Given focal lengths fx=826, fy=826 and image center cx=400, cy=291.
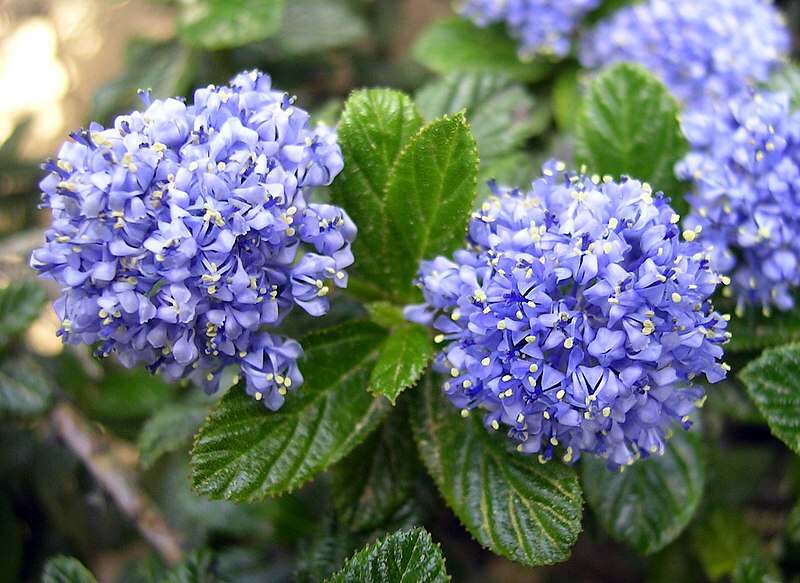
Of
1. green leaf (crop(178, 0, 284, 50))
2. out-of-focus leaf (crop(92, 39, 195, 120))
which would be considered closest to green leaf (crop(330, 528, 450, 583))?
green leaf (crop(178, 0, 284, 50))

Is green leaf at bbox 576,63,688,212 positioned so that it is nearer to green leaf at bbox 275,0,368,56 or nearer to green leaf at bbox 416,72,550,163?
green leaf at bbox 416,72,550,163

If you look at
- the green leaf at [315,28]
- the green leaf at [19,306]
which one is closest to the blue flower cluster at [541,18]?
the green leaf at [315,28]

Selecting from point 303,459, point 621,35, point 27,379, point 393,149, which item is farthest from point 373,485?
point 621,35

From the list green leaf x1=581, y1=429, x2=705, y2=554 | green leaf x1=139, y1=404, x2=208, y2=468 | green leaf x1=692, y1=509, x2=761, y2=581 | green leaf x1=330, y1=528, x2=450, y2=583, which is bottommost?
green leaf x1=692, y1=509, x2=761, y2=581

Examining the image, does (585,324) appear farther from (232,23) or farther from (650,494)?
(232,23)

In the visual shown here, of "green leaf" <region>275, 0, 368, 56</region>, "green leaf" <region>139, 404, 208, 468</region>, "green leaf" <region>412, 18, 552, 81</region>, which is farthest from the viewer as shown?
"green leaf" <region>275, 0, 368, 56</region>

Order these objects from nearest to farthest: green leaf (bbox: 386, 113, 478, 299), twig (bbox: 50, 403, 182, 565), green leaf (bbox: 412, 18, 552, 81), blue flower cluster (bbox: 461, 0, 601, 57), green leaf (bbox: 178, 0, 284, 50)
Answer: green leaf (bbox: 386, 113, 478, 299)
twig (bbox: 50, 403, 182, 565)
green leaf (bbox: 178, 0, 284, 50)
blue flower cluster (bbox: 461, 0, 601, 57)
green leaf (bbox: 412, 18, 552, 81)

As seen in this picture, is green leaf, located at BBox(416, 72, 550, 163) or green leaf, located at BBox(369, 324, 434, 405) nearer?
green leaf, located at BBox(369, 324, 434, 405)
